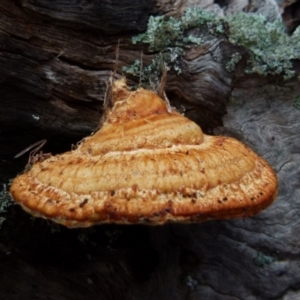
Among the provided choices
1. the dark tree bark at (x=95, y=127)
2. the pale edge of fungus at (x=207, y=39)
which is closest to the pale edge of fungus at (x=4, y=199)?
the dark tree bark at (x=95, y=127)

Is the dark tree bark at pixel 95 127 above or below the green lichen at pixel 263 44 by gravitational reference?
below

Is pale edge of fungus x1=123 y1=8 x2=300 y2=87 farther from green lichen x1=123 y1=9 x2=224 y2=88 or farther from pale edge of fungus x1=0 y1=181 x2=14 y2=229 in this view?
pale edge of fungus x1=0 y1=181 x2=14 y2=229

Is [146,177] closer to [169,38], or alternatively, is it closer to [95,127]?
[95,127]

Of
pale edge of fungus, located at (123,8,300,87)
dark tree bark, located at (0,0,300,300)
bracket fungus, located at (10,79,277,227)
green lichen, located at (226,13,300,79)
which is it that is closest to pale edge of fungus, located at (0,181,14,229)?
dark tree bark, located at (0,0,300,300)

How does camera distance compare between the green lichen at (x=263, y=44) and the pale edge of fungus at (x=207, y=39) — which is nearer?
the pale edge of fungus at (x=207, y=39)

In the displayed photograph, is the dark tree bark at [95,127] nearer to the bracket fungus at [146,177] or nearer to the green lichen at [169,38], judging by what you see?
the green lichen at [169,38]
